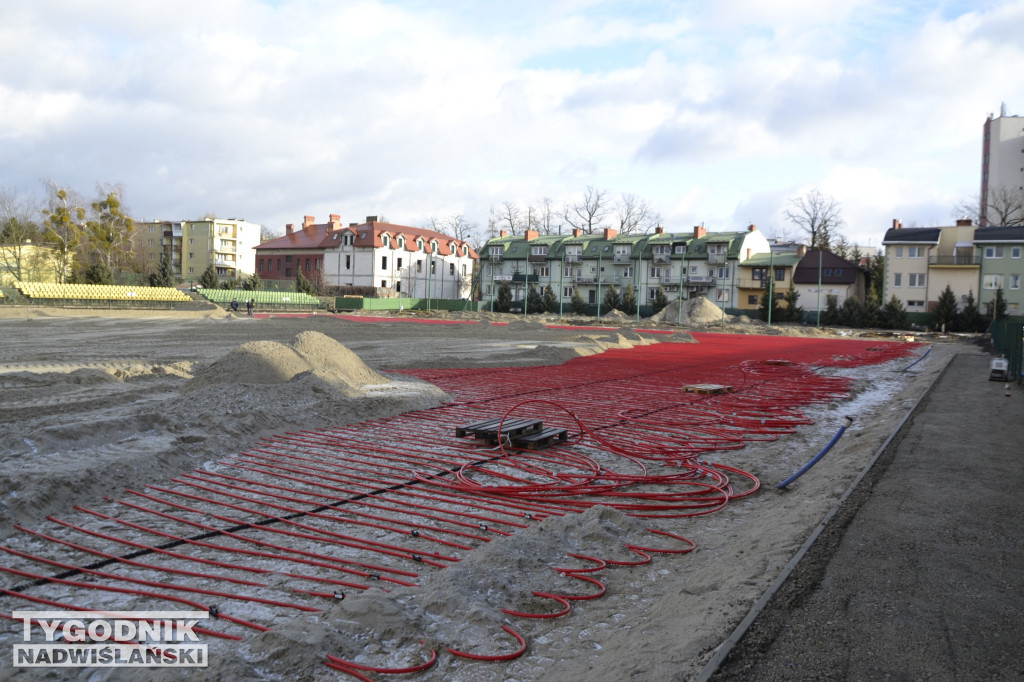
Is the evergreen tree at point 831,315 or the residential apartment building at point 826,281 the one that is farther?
the residential apartment building at point 826,281

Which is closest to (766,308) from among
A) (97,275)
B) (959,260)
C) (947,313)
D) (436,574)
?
(947,313)

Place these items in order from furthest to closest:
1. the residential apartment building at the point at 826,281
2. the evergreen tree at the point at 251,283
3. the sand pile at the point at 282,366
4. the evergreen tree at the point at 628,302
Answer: the evergreen tree at the point at 628,302 → the evergreen tree at the point at 251,283 → the residential apartment building at the point at 826,281 → the sand pile at the point at 282,366

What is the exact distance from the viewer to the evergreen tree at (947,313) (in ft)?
182

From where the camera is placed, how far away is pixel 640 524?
6.63m

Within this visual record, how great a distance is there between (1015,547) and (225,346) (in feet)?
81.2

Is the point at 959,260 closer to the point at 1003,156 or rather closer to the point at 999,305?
the point at 999,305

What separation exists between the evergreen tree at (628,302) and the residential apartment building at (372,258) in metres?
20.3

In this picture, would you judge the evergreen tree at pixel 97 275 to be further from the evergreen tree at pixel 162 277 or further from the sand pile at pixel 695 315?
the sand pile at pixel 695 315

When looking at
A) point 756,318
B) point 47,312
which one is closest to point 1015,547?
point 47,312

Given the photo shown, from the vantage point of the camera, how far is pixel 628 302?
72312mm

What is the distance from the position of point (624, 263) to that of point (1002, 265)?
34.5 metres

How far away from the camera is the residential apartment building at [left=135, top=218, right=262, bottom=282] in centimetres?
11156

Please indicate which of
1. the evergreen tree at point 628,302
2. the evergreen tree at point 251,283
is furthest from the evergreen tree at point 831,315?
the evergreen tree at point 251,283

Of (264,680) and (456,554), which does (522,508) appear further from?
(264,680)
